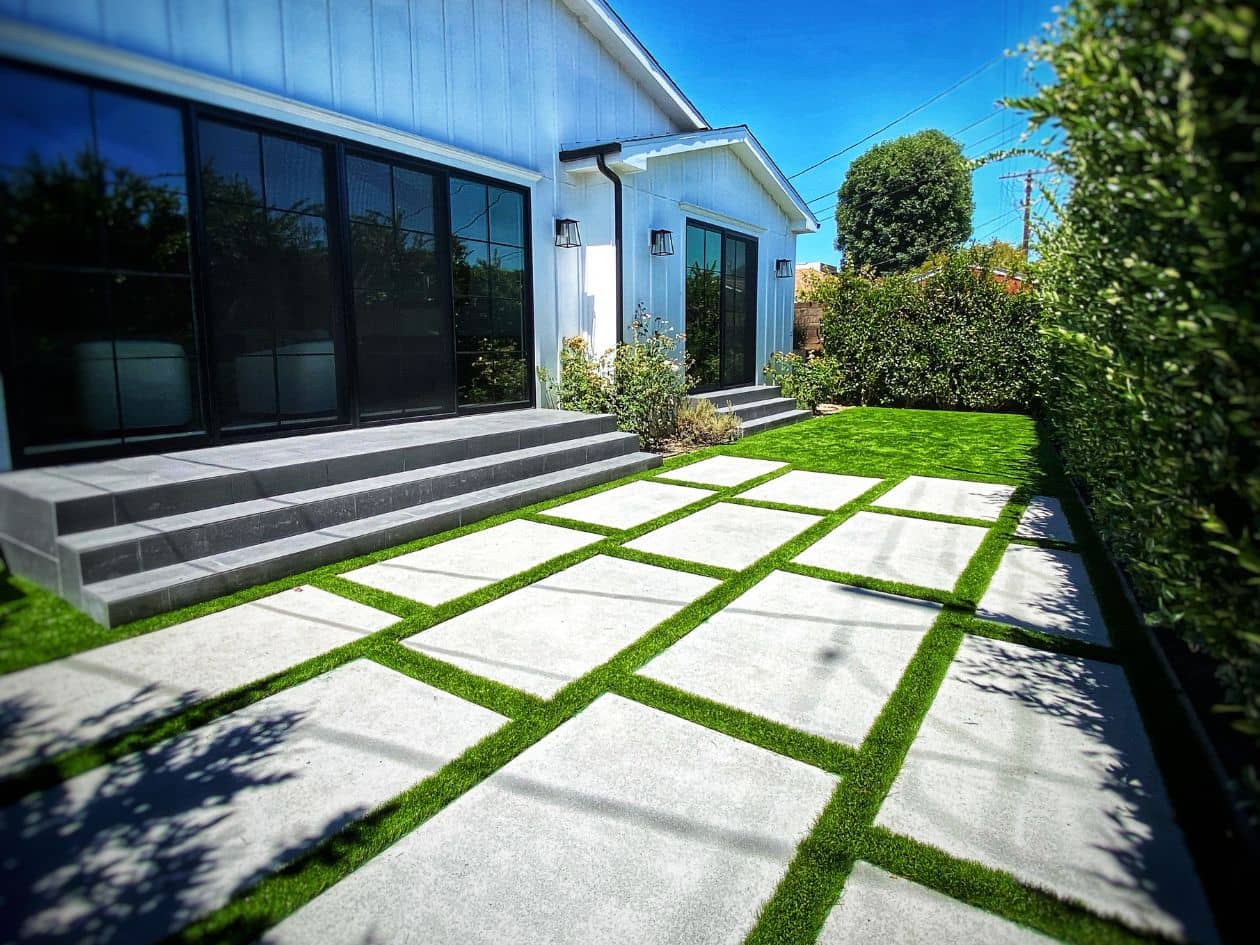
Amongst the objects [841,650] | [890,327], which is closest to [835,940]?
[841,650]

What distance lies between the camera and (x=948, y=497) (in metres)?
5.34

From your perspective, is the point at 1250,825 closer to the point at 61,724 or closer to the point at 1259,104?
the point at 1259,104

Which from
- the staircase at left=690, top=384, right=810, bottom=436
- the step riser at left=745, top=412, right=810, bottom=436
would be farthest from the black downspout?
the step riser at left=745, top=412, right=810, bottom=436

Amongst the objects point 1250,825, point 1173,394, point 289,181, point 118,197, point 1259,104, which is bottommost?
point 1250,825

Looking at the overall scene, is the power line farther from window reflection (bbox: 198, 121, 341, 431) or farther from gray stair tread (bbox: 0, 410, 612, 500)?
window reflection (bbox: 198, 121, 341, 431)

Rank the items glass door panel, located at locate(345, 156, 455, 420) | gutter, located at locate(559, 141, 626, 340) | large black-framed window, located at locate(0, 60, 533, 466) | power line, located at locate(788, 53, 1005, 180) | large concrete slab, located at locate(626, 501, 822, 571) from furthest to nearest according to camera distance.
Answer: power line, located at locate(788, 53, 1005, 180) < gutter, located at locate(559, 141, 626, 340) < glass door panel, located at locate(345, 156, 455, 420) < large concrete slab, located at locate(626, 501, 822, 571) < large black-framed window, located at locate(0, 60, 533, 466)

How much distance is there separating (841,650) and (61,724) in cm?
278

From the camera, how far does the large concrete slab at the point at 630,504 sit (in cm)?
477

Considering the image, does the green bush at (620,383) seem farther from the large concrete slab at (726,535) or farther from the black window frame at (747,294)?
the large concrete slab at (726,535)

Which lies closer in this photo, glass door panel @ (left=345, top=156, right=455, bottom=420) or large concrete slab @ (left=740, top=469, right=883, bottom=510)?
large concrete slab @ (left=740, top=469, right=883, bottom=510)

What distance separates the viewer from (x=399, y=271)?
563 centimetres

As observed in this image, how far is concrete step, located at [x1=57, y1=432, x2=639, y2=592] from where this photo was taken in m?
3.04

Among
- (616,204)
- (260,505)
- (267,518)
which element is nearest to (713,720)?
(267,518)

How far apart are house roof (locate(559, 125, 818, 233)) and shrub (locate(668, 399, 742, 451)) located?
2.72 metres
